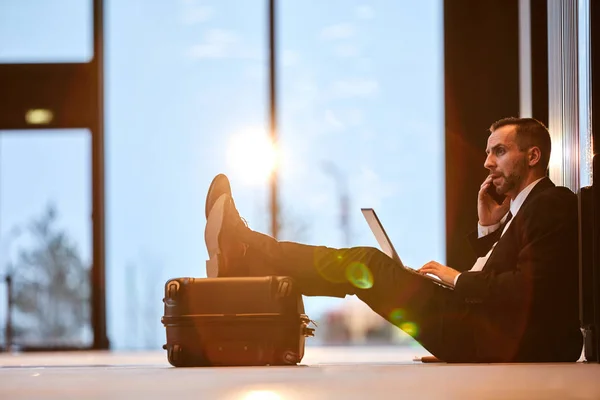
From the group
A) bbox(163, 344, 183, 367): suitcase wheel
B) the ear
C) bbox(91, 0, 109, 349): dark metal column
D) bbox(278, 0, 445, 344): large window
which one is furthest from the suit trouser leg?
bbox(91, 0, 109, 349): dark metal column

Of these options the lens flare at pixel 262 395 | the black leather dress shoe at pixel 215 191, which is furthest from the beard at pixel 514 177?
the lens flare at pixel 262 395

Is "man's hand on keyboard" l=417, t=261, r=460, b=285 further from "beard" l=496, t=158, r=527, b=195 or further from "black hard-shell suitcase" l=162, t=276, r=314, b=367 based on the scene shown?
"black hard-shell suitcase" l=162, t=276, r=314, b=367

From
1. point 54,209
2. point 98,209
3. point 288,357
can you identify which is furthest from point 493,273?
point 54,209

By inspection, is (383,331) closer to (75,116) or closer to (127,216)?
(127,216)

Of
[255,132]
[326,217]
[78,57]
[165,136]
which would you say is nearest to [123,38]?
[78,57]

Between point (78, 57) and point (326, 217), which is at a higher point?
point (78, 57)

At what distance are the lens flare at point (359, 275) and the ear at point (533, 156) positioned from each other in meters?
0.65

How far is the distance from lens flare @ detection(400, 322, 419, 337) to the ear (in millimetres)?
657

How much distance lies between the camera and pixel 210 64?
642 cm

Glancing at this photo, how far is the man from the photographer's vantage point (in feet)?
9.30

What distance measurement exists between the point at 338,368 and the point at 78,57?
4.33 metres

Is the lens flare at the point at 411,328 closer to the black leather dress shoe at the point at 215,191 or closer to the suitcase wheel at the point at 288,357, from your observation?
the suitcase wheel at the point at 288,357

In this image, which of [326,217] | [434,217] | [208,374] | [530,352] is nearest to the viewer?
[208,374]

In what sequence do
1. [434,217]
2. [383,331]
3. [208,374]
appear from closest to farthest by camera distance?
[208,374], [434,217], [383,331]
